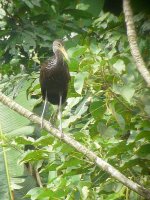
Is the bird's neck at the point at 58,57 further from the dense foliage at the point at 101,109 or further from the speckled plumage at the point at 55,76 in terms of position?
the dense foliage at the point at 101,109

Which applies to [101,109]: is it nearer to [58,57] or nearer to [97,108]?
[97,108]

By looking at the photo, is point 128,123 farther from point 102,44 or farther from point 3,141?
point 3,141

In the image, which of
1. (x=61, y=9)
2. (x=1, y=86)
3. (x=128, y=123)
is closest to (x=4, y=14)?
(x=1, y=86)

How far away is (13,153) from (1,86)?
1220mm

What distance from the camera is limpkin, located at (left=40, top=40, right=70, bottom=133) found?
10.5 feet

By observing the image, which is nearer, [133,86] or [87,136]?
[133,86]

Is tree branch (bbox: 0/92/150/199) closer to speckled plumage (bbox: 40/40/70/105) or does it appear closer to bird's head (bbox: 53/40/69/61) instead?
speckled plumage (bbox: 40/40/70/105)

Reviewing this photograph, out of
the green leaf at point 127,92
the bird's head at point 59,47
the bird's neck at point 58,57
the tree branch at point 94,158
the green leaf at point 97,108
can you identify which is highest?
the bird's head at point 59,47

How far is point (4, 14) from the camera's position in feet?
11.4

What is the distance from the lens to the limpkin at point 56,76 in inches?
126

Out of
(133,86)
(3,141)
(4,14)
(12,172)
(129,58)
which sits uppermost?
(4,14)

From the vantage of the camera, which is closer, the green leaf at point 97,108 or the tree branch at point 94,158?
the tree branch at point 94,158

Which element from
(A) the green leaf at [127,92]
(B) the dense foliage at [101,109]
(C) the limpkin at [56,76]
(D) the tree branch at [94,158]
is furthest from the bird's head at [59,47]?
(A) the green leaf at [127,92]

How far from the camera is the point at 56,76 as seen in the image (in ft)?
10.6
